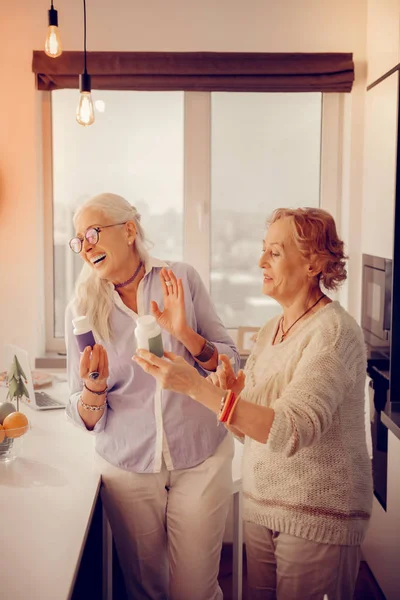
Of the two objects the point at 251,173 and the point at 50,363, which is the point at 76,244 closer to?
the point at 50,363

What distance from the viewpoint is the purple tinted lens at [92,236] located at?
194cm

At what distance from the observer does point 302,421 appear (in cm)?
140

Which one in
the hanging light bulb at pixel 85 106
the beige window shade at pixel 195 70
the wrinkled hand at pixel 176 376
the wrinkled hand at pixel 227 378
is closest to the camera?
the wrinkled hand at pixel 176 376

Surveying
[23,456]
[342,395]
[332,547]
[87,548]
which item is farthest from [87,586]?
[342,395]

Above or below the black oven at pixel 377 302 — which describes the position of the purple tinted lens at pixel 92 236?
above

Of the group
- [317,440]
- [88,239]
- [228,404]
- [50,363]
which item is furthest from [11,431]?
[50,363]

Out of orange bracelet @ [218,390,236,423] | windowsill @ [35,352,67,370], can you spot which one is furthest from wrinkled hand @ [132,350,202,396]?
windowsill @ [35,352,67,370]

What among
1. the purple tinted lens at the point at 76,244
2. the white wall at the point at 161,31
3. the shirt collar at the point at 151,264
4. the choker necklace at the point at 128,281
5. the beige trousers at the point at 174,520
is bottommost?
the beige trousers at the point at 174,520

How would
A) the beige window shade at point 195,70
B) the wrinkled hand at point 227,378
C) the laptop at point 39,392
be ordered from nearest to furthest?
the wrinkled hand at point 227,378
the laptop at point 39,392
the beige window shade at point 195,70

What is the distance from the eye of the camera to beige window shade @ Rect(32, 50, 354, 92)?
10.6 ft

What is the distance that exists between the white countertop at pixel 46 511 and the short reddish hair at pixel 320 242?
0.86 meters

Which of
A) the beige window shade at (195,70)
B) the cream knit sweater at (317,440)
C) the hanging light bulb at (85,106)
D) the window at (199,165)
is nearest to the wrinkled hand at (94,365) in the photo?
the cream knit sweater at (317,440)

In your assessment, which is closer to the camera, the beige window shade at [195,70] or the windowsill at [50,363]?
the beige window shade at [195,70]

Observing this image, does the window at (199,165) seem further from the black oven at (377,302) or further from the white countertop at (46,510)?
the white countertop at (46,510)
